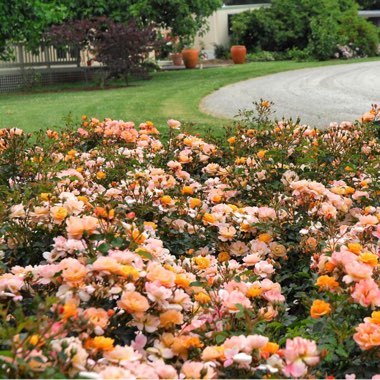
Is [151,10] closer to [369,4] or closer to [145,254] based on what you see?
[145,254]

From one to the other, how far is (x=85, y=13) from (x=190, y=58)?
893cm

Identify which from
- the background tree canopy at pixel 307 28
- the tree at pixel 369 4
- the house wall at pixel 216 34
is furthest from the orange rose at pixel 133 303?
the tree at pixel 369 4

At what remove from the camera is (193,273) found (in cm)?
287

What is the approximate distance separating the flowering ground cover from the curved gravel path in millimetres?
6056

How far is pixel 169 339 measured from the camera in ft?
6.93

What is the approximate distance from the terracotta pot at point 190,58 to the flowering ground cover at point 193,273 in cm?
2407

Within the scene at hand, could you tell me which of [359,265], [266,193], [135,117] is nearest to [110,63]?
[135,117]

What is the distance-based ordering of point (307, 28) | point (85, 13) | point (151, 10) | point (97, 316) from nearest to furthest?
1. point (97, 316)
2. point (85, 13)
3. point (151, 10)
4. point (307, 28)

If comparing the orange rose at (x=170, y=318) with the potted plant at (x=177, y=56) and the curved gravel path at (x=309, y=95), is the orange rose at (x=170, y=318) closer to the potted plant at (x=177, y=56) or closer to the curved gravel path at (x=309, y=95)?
the curved gravel path at (x=309, y=95)

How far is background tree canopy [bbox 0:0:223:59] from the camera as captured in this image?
61.5ft

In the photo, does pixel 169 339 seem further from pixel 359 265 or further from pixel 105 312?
pixel 359 265

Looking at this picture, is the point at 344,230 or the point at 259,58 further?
the point at 259,58

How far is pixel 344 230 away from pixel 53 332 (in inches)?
66.6

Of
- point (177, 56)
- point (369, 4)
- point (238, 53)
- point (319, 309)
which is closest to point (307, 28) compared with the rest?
point (238, 53)
